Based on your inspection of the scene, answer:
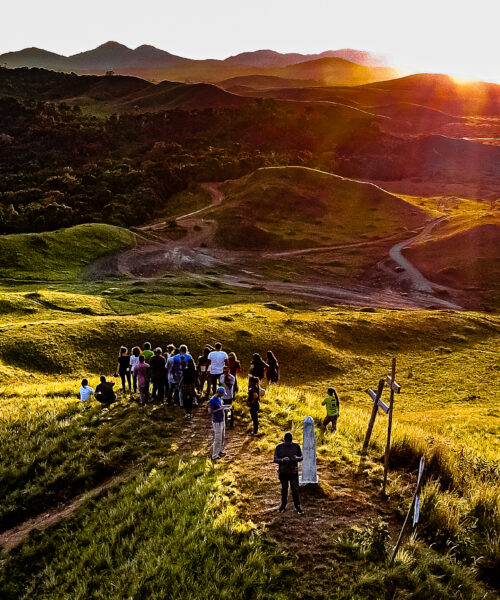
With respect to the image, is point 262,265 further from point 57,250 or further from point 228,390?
point 228,390

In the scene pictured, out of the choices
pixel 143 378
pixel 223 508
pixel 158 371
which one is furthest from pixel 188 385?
pixel 223 508

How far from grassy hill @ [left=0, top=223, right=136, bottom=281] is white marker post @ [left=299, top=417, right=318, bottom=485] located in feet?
222

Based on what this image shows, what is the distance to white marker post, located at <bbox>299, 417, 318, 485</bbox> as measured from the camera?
41.1 ft

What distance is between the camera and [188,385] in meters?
18.1

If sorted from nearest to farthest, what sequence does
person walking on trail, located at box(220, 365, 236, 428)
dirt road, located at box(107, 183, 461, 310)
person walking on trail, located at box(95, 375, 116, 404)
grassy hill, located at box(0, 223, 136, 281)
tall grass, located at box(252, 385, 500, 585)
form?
1. tall grass, located at box(252, 385, 500, 585)
2. person walking on trail, located at box(220, 365, 236, 428)
3. person walking on trail, located at box(95, 375, 116, 404)
4. grassy hill, located at box(0, 223, 136, 281)
5. dirt road, located at box(107, 183, 461, 310)

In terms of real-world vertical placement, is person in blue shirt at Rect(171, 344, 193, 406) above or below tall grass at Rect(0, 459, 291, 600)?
above

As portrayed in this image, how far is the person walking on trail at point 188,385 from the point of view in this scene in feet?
59.1

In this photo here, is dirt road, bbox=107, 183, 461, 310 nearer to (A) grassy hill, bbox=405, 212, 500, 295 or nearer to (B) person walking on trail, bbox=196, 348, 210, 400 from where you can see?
(A) grassy hill, bbox=405, 212, 500, 295

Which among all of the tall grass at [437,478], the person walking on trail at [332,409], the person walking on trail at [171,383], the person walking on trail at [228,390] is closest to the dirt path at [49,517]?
the person walking on trail at [228,390]

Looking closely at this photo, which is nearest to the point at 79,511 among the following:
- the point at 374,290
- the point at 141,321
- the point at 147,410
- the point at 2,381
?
the point at 147,410

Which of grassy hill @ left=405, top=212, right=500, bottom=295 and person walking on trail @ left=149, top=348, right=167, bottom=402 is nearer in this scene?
person walking on trail @ left=149, top=348, right=167, bottom=402

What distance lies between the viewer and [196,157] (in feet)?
525

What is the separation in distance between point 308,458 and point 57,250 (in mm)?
80978

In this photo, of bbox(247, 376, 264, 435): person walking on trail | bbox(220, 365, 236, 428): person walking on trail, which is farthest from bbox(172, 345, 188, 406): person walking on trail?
bbox(247, 376, 264, 435): person walking on trail
